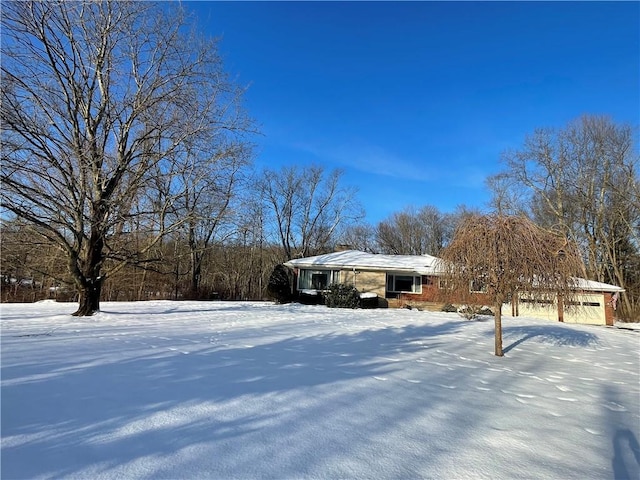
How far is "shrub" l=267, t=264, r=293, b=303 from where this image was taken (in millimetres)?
20844

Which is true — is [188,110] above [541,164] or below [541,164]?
below

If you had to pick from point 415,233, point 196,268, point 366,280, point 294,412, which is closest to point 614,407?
point 294,412

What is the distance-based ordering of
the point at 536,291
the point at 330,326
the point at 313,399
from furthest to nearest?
the point at 330,326, the point at 536,291, the point at 313,399

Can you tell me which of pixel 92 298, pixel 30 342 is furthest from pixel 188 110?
pixel 30 342

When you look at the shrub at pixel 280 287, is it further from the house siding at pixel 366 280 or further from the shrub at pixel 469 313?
the shrub at pixel 469 313

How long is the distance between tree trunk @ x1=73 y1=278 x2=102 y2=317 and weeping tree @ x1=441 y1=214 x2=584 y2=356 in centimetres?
1118

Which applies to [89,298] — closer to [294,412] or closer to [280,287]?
[280,287]

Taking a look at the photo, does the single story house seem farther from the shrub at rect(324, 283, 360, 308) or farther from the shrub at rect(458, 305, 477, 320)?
the shrub at rect(458, 305, 477, 320)

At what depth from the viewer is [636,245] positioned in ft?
91.7

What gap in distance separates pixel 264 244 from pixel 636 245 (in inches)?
1244

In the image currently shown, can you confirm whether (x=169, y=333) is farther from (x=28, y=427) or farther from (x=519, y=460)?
(x=519, y=460)

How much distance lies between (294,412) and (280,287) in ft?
57.0

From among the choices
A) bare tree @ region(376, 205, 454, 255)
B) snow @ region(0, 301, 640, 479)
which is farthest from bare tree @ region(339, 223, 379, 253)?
snow @ region(0, 301, 640, 479)

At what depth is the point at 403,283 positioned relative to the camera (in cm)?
2420
